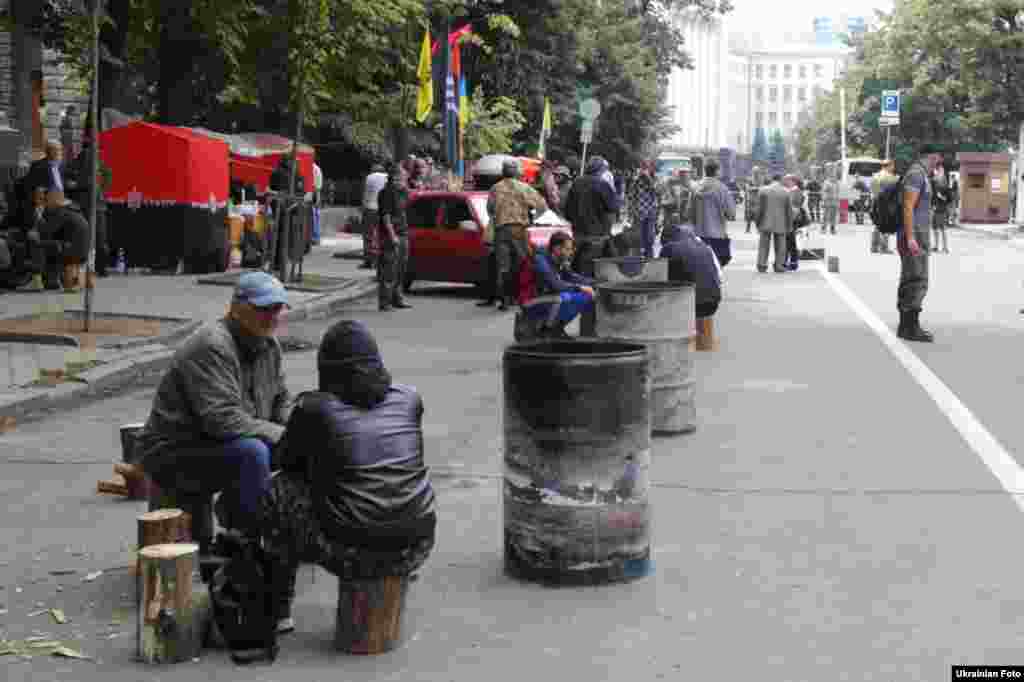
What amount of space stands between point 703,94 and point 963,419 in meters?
161

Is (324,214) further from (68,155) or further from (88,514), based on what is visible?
(88,514)

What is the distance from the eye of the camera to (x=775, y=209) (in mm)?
25625

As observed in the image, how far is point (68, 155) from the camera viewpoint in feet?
105

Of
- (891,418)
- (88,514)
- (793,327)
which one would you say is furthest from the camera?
(793,327)

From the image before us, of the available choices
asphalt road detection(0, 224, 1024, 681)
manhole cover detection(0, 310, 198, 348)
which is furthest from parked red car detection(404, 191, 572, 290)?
asphalt road detection(0, 224, 1024, 681)

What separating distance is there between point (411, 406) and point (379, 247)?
13.2 metres

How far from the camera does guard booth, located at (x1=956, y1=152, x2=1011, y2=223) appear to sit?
170 ft

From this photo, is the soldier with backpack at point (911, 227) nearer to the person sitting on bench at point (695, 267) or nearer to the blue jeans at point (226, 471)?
the person sitting on bench at point (695, 267)

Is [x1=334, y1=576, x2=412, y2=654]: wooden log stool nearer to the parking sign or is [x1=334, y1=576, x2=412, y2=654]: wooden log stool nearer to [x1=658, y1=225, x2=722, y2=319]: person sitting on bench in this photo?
[x1=658, y1=225, x2=722, y2=319]: person sitting on bench

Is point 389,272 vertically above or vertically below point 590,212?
below

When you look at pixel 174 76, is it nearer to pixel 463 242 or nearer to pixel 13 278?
pixel 463 242

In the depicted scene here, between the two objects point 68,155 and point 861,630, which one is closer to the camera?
point 861,630

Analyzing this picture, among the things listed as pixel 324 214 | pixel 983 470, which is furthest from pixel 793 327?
pixel 324 214

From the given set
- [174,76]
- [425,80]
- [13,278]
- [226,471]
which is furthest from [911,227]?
[174,76]
